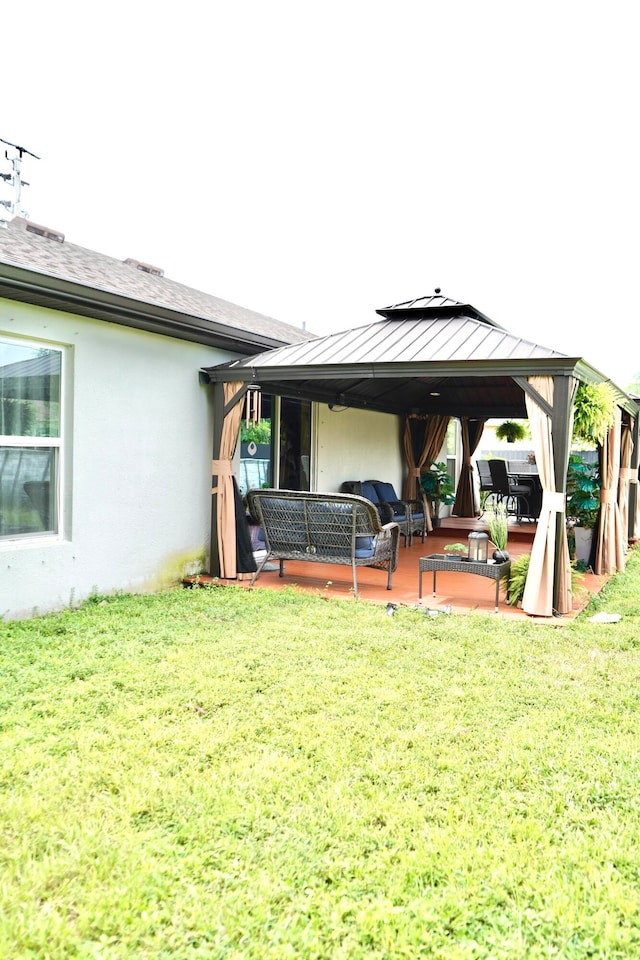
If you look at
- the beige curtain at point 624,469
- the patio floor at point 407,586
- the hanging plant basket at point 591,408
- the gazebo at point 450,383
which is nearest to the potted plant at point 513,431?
the gazebo at point 450,383

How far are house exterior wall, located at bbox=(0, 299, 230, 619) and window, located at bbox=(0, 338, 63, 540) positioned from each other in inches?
4.0

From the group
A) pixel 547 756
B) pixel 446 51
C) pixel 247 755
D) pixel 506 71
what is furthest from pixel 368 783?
pixel 506 71

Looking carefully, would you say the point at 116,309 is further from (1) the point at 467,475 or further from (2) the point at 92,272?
(1) the point at 467,475

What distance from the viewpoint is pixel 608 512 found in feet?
29.0

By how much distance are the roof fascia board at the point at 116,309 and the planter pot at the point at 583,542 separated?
190 inches

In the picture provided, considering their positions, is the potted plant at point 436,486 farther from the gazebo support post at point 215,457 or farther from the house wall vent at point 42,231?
the house wall vent at point 42,231

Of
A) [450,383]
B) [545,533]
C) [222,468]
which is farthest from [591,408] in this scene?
[450,383]

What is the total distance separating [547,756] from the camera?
11.0 feet

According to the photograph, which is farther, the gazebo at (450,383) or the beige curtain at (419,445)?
the beige curtain at (419,445)

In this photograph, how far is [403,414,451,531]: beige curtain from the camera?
43.7ft

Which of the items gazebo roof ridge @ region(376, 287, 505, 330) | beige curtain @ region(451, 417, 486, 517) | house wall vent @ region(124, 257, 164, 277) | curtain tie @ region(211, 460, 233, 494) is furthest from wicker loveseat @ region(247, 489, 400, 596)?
beige curtain @ region(451, 417, 486, 517)

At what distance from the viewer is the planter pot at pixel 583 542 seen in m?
9.20

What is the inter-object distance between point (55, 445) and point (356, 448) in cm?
618

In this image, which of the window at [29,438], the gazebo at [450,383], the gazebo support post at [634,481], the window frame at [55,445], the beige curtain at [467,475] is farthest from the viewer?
the beige curtain at [467,475]
